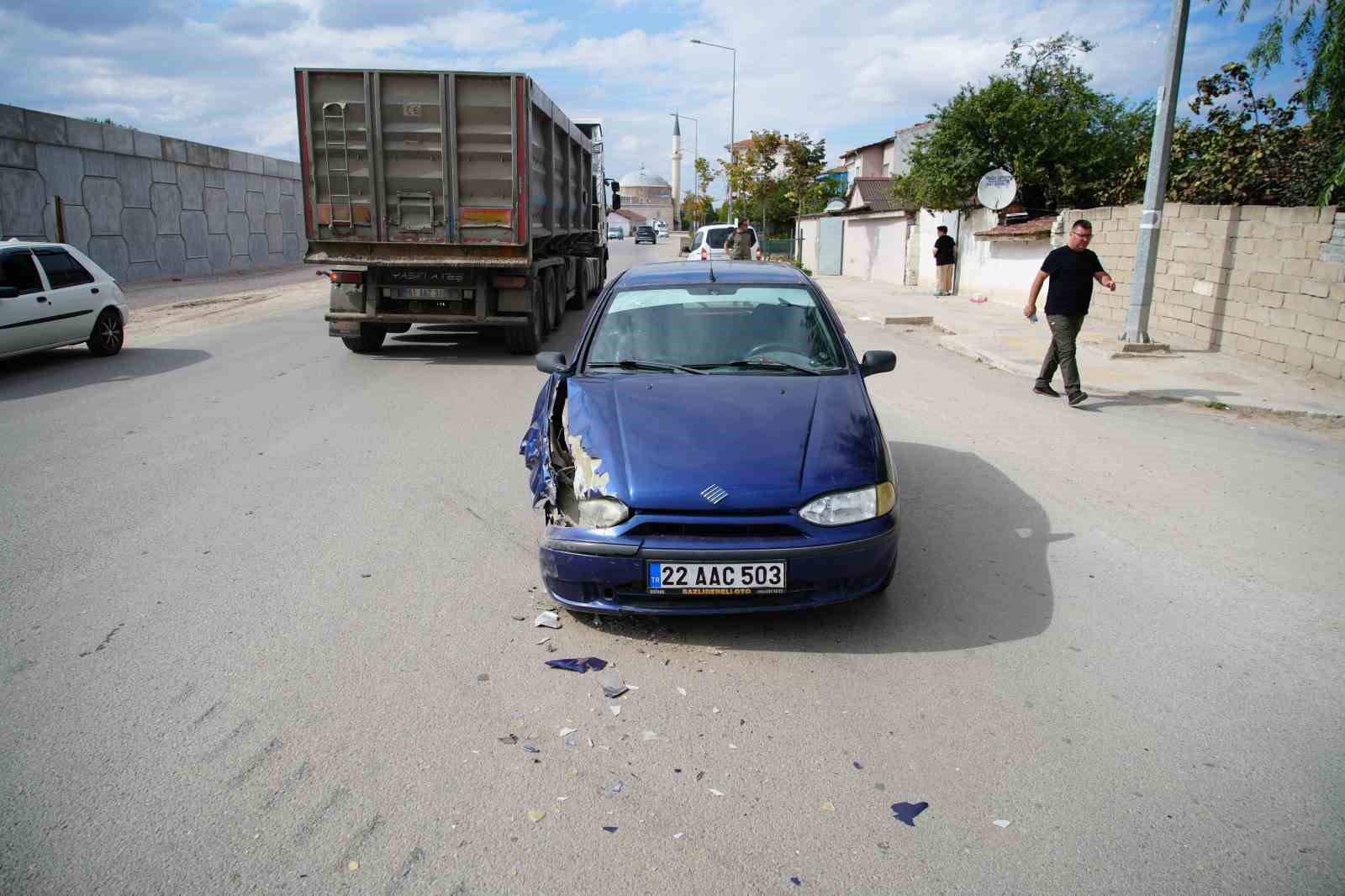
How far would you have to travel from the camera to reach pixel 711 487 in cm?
378

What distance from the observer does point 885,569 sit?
13.0 feet

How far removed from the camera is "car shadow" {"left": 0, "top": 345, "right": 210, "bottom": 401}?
970cm

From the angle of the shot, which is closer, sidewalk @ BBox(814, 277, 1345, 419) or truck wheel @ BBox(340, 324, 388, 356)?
sidewalk @ BBox(814, 277, 1345, 419)

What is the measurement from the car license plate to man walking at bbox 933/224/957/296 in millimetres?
20878

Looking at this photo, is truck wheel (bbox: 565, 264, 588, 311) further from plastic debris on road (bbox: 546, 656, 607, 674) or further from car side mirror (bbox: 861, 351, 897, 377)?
plastic debris on road (bbox: 546, 656, 607, 674)

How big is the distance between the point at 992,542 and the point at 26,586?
4.88 meters

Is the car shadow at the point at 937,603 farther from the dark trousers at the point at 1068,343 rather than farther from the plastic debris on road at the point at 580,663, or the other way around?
the dark trousers at the point at 1068,343

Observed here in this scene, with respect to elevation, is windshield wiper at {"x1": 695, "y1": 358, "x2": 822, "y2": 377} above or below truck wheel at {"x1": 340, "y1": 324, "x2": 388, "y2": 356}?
above

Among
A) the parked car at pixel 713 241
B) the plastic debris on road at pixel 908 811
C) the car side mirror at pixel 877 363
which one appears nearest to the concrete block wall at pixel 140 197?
the parked car at pixel 713 241

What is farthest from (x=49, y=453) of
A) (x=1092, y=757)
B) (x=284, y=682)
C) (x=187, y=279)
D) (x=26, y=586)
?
(x=187, y=279)

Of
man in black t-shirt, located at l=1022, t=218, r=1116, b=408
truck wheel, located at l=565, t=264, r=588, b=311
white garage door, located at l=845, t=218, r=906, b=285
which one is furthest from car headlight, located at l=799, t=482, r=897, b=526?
white garage door, located at l=845, t=218, r=906, b=285

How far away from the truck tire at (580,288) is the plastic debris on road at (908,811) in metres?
16.0

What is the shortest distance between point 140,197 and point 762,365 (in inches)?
990

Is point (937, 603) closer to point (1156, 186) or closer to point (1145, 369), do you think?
point (1145, 369)
